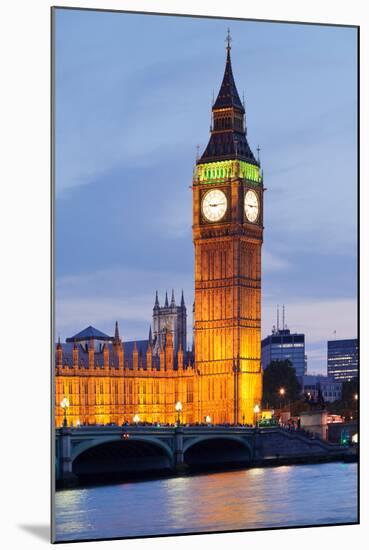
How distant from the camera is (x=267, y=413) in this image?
30.8m

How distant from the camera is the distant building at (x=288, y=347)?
23114 mm

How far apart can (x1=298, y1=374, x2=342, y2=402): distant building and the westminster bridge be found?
727 millimetres

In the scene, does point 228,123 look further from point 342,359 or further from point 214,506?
point 214,506

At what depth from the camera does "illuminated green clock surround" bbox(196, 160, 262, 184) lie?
23.0 meters

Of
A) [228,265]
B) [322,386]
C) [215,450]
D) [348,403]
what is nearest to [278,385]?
[215,450]

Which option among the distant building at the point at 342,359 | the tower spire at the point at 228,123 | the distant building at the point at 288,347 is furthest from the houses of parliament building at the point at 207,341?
the distant building at the point at 342,359

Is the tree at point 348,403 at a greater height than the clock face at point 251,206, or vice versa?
the clock face at point 251,206

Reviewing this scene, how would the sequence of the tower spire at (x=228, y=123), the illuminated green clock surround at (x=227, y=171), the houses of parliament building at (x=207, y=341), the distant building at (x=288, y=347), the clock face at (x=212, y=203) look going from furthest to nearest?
the clock face at (x=212, y=203)
the houses of parliament building at (x=207, y=341)
the distant building at (x=288, y=347)
the illuminated green clock surround at (x=227, y=171)
the tower spire at (x=228, y=123)

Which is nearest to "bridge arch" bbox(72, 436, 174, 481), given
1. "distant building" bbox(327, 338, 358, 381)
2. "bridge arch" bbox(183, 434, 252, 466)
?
"bridge arch" bbox(183, 434, 252, 466)

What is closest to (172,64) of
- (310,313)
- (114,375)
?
(310,313)

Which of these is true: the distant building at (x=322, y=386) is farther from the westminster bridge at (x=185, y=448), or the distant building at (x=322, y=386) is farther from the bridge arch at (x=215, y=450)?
the bridge arch at (x=215, y=450)

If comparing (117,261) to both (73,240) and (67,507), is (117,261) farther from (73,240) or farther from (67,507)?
(67,507)

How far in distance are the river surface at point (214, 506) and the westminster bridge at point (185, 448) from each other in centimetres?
208

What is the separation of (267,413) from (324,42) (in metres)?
11.5
